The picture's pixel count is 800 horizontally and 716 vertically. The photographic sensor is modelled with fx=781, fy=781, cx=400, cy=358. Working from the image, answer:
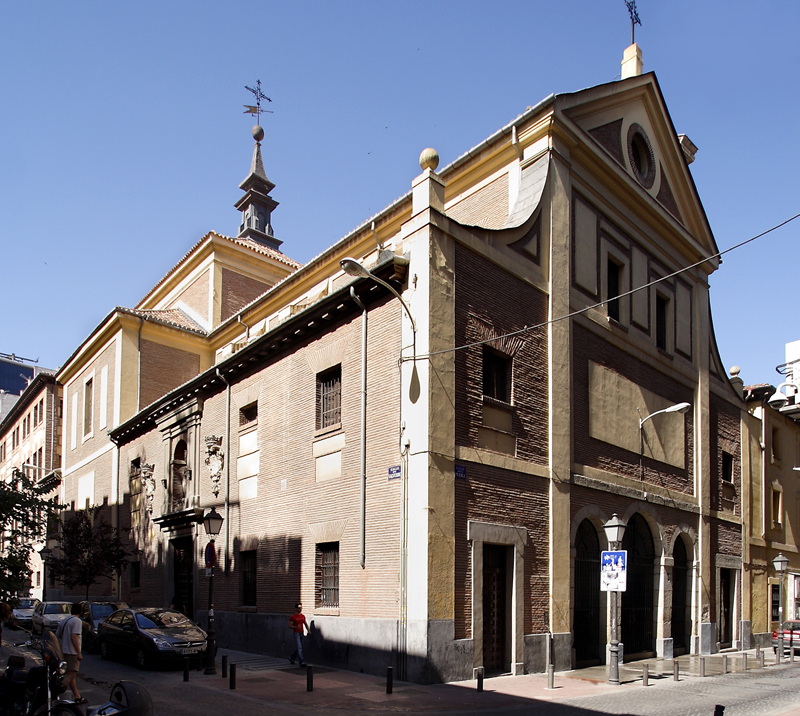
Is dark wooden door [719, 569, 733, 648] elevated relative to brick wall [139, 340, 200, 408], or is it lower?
lower

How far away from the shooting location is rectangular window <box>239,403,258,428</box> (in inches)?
865

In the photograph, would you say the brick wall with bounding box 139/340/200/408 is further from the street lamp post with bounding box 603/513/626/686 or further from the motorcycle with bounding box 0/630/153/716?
the motorcycle with bounding box 0/630/153/716

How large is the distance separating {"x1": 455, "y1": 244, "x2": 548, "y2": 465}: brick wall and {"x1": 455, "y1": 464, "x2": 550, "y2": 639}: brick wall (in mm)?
692

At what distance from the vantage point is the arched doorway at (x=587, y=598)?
18500mm

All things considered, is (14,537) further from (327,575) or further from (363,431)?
(363,431)

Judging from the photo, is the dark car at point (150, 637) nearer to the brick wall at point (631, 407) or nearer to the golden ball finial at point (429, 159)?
the brick wall at point (631, 407)

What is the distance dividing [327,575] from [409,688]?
14.2 feet

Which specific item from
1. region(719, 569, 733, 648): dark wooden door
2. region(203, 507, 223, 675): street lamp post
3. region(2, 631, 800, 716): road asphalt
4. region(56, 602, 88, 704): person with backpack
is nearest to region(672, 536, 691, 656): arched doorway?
region(719, 569, 733, 648): dark wooden door

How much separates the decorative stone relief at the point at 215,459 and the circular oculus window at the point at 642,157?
15107mm

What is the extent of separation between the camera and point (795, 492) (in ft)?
107

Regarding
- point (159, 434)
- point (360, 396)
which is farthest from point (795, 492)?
point (159, 434)

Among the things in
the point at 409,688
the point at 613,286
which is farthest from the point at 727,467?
the point at 409,688

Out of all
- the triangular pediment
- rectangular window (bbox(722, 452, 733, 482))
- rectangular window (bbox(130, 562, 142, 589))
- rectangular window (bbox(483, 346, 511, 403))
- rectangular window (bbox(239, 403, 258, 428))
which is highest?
the triangular pediment

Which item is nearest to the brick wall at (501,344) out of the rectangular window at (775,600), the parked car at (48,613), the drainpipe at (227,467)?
the drainpipe at (227,467)
